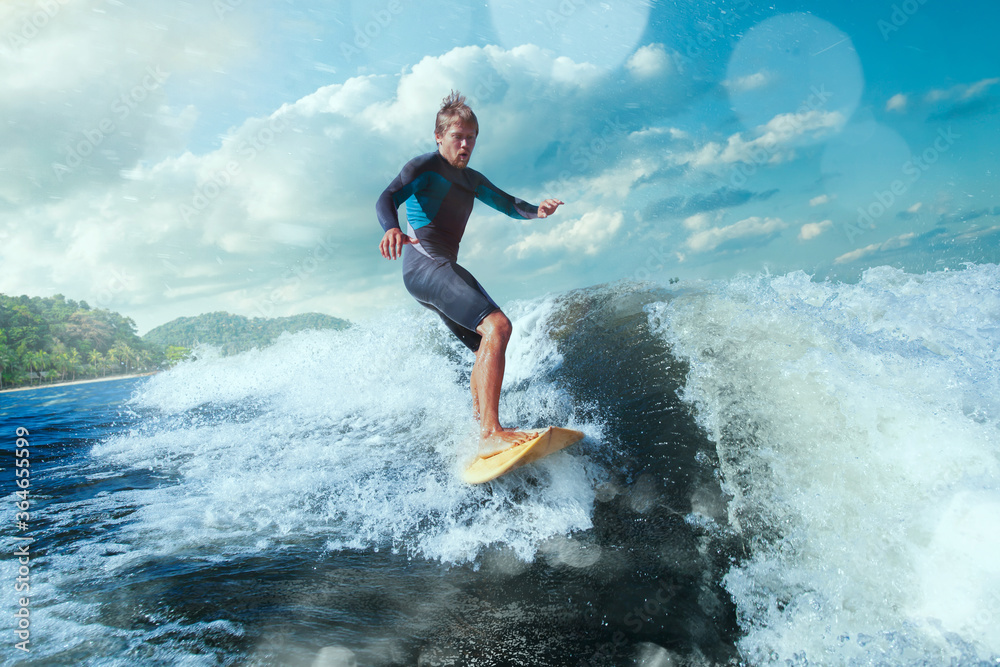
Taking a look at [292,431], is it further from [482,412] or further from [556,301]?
[556,301]

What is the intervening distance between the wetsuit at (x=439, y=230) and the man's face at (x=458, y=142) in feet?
0.24

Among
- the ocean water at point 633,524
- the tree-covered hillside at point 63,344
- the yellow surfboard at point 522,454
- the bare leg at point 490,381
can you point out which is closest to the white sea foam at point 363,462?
the ocean water at point 633,524

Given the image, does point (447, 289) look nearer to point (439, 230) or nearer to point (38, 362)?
point (439, 230)

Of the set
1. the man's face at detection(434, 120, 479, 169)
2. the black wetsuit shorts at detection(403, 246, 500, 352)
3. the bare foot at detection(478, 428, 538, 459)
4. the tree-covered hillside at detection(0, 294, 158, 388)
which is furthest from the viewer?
the tree-covered hillside at detection(0, 294, 158, 388)

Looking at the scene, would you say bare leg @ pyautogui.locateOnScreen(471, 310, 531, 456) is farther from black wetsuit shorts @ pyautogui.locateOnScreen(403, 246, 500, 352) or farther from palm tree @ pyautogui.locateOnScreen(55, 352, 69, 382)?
palm tree @ pyautogui.locateOnScreen(55, 352, 69, 382)

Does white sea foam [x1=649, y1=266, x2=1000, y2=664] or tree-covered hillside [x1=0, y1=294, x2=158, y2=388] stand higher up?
tree-covered hillside [x1=0, y1=294, x2=158, y2=388]

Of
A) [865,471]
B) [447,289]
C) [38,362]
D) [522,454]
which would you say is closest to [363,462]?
[447,289]

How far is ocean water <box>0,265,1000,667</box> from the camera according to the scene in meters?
1.93

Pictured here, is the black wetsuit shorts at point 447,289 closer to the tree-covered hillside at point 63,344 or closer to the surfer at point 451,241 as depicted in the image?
the surfer at point 451,241

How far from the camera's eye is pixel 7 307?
71.1 metres

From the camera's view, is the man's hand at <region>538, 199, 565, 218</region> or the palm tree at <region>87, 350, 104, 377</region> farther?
the palm tree at <region>87, 350, 104, 377</region>

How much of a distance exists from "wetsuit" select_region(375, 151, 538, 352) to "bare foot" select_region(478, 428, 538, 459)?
790 millimetres

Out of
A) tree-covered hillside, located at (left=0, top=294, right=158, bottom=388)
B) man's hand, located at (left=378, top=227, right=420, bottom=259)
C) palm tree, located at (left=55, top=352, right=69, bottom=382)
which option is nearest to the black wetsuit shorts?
man's hand, located at (left=378, top=227, right=420, bottom=259)

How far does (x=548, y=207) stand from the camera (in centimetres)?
406
